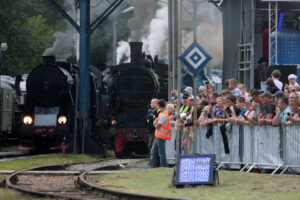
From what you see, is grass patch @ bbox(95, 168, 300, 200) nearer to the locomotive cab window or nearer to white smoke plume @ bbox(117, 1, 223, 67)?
the locomotive cab window

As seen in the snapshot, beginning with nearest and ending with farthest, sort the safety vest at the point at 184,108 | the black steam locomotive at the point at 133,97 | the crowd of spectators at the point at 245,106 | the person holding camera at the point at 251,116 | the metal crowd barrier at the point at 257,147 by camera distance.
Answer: the crowd of spectators at the point at 245,106 < the metal crowd barrier at the point at 257,147 < the person holding camera at the point at 251,116 < the safety vest at the point at 184,108 < the black steam locomotive at the point at 133,97

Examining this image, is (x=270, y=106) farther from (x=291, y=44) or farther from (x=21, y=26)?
(x=21, y=26)

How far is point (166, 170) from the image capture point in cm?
1611

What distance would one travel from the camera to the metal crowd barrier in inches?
559

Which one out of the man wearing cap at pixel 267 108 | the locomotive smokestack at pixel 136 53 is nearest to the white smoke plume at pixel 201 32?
the locomotive smokestack at pixel 136 53

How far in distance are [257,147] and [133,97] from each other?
11524 mm

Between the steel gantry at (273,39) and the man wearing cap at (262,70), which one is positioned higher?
the steel gantry at (273,39)

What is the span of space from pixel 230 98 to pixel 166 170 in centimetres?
201

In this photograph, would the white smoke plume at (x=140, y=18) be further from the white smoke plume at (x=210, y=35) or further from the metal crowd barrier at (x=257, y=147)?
the metal crowd barrier at (x=257, y=147)

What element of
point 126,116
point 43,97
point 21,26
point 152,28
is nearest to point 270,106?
point 126,116

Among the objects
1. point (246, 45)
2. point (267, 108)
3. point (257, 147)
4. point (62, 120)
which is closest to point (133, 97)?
point (62, 120)

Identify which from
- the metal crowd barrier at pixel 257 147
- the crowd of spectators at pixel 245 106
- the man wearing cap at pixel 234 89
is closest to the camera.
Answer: the crowd of spectators at pixel 245 106

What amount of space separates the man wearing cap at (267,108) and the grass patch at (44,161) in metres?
7.80

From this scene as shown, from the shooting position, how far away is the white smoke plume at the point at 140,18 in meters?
32.9
